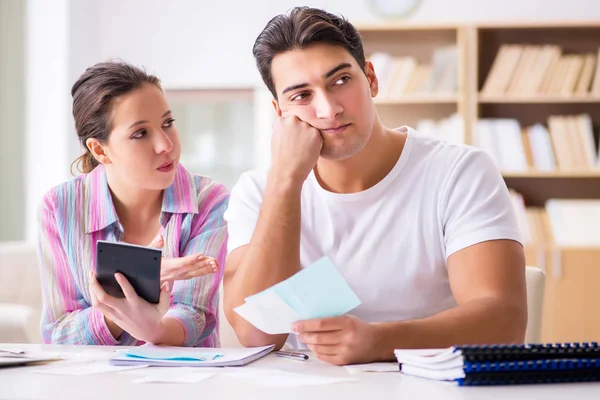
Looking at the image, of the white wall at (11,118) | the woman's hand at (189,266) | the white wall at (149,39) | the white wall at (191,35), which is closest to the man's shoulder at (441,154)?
the woman's hand at (189,266)

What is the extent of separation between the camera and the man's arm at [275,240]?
1.60 m

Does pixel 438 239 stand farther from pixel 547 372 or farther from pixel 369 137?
pixel 547 372

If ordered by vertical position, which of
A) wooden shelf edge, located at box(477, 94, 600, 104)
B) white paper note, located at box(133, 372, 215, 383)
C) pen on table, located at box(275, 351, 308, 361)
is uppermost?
wooden shelf edge, located at box(477, 94, 600, 104)

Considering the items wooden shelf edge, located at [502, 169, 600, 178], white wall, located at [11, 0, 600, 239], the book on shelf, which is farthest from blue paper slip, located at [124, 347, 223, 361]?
white wall, located at [11, 0, 600, 239]

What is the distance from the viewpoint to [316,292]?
49.2 inches

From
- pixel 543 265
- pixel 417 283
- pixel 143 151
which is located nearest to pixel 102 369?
pixel 417 283

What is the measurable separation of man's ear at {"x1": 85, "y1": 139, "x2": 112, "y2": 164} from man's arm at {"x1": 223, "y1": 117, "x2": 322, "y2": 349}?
60cm

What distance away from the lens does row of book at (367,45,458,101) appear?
431 cm

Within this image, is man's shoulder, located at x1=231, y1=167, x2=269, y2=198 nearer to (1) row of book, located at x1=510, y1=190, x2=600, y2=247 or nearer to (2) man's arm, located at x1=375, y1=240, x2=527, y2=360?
(2) man's arm, located at x1=375, y1=240, x2=527, y2=360

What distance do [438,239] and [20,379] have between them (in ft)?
2.81

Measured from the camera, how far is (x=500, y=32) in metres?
4.43

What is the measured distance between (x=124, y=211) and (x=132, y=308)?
1.78ft

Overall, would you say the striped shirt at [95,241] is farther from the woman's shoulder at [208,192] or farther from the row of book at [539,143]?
the row of book at [539,143]

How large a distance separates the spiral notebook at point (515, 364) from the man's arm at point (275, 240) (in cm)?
47
